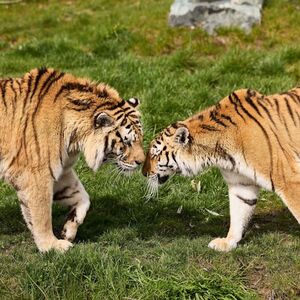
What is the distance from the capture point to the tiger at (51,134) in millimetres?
4543

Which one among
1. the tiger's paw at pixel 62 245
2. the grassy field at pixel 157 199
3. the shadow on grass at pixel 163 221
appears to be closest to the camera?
the grassy field at pixel 157 199

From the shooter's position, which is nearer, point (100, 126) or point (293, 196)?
point (293, 196)

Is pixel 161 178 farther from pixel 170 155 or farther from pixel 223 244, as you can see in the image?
pixel 223 244

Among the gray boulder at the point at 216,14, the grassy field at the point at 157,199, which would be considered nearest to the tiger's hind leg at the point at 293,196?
the grassy field at the point at 157,199

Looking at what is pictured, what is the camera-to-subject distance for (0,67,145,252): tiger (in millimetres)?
4543

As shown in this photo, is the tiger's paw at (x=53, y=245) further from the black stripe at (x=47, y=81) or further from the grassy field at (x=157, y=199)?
the black stripe at (x=47, y=81)

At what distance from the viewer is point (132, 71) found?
7.97 meters

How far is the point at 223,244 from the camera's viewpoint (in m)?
4.78

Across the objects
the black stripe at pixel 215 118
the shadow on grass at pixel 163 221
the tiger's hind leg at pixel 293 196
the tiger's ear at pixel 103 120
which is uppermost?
the tiger's ear at pixel 103 120

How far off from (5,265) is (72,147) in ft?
2.97

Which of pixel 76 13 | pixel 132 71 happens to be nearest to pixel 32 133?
pixel 132 71

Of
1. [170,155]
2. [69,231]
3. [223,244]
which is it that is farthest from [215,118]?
[69,231]

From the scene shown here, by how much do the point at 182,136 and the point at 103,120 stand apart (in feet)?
1.82

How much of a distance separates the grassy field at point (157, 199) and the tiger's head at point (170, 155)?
494mm
